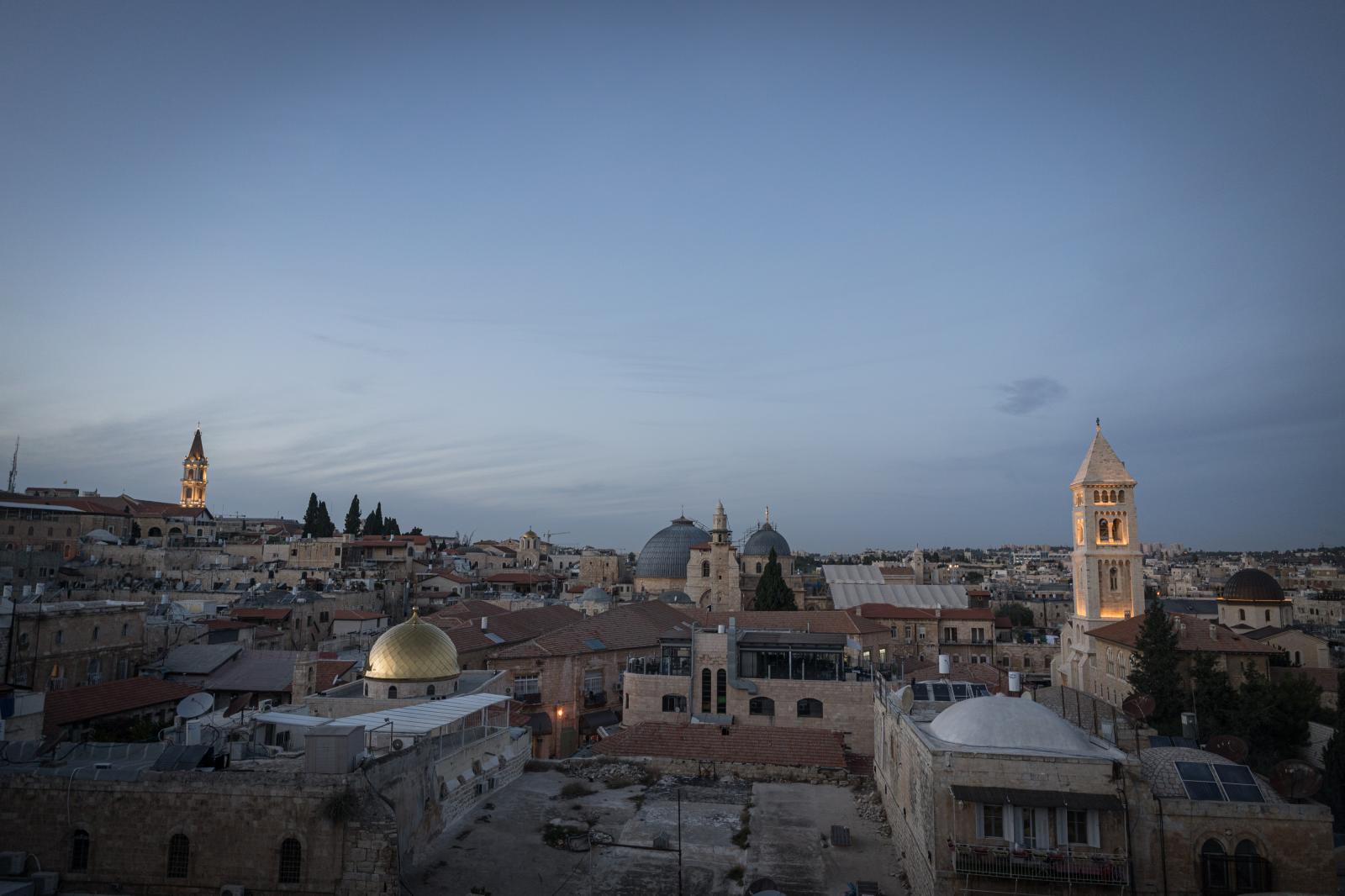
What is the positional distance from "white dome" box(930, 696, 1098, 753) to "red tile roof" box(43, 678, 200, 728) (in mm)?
27283

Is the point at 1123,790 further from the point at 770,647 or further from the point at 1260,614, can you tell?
the point at 1260,614

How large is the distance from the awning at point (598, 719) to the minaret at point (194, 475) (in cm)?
8879

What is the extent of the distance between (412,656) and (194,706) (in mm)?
6370

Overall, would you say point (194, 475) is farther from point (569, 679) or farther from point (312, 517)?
point (569, 679)

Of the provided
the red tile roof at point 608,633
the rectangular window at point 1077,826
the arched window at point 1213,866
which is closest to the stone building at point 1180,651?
the red tile roof at point 608,633

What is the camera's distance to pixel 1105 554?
5291 centimetres

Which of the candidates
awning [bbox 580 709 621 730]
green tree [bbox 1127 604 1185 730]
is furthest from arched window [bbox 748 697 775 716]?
green tree [bbox 1127 604 1185 730]

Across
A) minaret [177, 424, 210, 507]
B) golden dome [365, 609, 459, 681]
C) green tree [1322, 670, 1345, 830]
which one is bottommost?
green tree [1322, 670, 1345, 830]

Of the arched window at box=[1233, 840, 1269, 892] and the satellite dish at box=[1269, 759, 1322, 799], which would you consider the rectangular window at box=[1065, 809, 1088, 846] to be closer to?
the arched window at box=[1233, 840, 1269, 892]

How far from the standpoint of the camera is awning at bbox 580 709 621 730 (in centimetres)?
3850

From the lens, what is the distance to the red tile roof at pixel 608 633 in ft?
126

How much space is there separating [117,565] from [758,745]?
60.4 m

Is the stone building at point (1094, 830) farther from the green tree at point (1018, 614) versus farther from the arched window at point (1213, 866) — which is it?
the green tree at point (1018, 614)

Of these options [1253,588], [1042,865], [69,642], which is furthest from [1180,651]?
[69,642]
